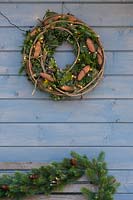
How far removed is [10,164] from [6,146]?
0.42 feet

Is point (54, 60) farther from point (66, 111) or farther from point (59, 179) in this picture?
point (59, 179)

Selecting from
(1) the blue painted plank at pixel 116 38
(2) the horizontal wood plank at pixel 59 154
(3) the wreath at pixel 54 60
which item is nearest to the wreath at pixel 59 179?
(2) the horizontal wood plank at pixel 59 154

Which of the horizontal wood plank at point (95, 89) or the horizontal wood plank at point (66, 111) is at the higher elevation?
the horizontal wood plank at point (95, 89)

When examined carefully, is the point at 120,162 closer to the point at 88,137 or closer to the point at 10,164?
the point at 88,137

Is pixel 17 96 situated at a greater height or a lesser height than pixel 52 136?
greater

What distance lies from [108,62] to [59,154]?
645 mm

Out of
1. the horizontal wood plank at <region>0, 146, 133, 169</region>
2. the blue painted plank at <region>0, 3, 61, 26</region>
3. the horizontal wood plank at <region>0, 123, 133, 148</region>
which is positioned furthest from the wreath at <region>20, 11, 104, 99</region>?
the horizontal wood plank at <region>0, 146, 133, 169</region>

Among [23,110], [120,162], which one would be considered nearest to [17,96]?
[23,110]

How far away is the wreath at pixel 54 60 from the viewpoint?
3.46 meters

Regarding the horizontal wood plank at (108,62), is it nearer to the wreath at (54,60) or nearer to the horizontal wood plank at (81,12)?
the wreath at (54,60)

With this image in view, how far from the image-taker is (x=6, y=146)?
11.6 feet

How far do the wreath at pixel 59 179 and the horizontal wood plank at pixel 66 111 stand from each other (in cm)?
30

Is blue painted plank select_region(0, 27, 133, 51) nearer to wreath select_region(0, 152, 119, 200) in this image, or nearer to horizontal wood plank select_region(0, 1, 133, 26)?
horizontal wood plank select_region(0, 1, 133, 26)

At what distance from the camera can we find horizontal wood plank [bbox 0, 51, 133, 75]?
3.53 m
